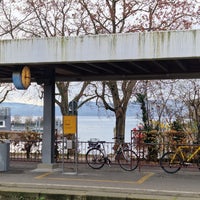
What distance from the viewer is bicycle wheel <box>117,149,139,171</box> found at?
13127 millimetres

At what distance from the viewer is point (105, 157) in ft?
45.1

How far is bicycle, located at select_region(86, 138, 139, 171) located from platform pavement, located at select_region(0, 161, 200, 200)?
24 cm

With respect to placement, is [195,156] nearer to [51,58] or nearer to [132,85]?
[51,58]

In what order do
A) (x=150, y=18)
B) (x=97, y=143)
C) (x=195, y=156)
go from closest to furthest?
(x=195, y=156)
(x=97, y=143)
(x=150, y=18)

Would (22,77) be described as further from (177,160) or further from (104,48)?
(177,160)

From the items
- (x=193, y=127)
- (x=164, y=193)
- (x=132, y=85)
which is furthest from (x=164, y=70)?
(x=193, y=127)

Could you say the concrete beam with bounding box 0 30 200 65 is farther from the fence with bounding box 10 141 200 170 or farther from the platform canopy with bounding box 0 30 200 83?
the fence with bounding box 10 141 200 170

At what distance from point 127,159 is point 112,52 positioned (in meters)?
4.56

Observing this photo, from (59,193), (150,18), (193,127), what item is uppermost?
(150,18)

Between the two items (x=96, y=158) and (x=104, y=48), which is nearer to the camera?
(x=104, y=48)

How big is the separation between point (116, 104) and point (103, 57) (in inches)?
362

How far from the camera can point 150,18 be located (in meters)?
19.1

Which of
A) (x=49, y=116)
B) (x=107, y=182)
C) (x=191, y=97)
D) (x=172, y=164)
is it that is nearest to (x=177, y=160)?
(x=172, y=164)

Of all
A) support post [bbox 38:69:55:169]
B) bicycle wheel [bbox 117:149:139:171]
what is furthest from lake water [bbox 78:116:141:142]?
support post [bbox 38:69:55:169]
